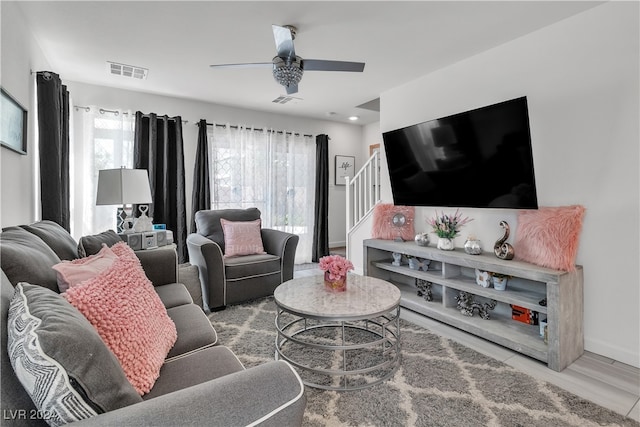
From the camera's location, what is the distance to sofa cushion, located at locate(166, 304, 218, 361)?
1372 millimetres

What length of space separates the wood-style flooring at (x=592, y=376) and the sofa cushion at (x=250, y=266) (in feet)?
6.04

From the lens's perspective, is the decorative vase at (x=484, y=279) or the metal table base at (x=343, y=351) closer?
the metal table base at (x=343, y=351)

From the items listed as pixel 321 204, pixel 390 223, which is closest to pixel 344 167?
pixel 321 204

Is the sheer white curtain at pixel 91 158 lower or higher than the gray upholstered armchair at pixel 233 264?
higher

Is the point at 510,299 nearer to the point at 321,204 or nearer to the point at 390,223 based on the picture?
the point at 390,223

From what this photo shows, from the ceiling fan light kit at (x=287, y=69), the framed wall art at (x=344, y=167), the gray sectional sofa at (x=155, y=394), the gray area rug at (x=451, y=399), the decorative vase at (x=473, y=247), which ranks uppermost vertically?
the ceiling fan light kit at (x=287, y=69)

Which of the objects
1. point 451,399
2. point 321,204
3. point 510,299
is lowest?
point 451,399

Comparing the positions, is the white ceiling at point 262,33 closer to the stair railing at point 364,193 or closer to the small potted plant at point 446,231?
the stair railing at point 364,193

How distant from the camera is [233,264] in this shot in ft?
10.3

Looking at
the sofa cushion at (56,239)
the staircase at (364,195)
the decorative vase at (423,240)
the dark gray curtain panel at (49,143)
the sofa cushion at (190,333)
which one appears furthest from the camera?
the staircase at (364,195)

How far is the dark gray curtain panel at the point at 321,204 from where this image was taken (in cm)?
543

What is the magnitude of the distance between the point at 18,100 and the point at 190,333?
2.02m

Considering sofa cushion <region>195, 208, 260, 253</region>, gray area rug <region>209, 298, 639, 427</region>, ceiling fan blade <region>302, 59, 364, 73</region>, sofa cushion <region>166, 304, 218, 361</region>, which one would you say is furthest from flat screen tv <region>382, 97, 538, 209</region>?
sofa cushion <region>166, 304, 218, 361</region>

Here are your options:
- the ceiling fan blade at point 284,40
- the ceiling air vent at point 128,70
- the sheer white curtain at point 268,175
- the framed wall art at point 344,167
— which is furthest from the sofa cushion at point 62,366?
the framed wall art at point 344,167
